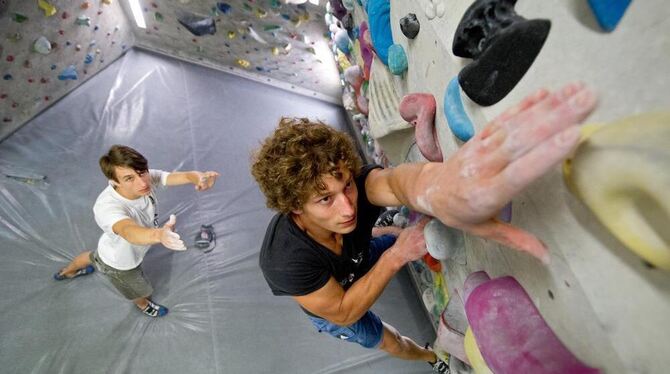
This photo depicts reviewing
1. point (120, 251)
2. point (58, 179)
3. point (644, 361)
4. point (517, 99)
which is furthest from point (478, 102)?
point (58, 179)

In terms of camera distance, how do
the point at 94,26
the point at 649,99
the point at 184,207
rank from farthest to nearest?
the point at 94,26 → the point at 184,207 → the point at 649,99

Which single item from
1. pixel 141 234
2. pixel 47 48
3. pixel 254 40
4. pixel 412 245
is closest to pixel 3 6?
pixel 47 48

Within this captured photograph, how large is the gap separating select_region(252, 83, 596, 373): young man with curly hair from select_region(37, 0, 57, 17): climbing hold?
262 centimetres

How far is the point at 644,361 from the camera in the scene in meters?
0.44

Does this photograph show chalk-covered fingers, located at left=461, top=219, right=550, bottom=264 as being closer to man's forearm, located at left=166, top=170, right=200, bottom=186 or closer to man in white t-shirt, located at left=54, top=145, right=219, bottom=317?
man in white t-shirt, located at left=54, top=145, right=219, bottom=317

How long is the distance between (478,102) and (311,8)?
6.81 feet

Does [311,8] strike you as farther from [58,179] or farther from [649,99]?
[649,99]

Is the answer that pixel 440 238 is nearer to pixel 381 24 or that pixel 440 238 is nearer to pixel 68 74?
pixel 381 24

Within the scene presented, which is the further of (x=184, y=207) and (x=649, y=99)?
(x=184, y=207)

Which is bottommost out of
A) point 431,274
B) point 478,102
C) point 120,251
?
point 120,251

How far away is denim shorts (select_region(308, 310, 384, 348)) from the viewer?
145 centimetres

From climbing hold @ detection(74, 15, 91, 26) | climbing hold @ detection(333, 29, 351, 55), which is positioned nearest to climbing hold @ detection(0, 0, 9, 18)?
climbing hold @ detection(74, 15, 91, 26)

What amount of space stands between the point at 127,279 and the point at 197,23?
2.13 metres

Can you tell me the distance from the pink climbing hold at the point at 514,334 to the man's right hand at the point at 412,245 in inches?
9.8
